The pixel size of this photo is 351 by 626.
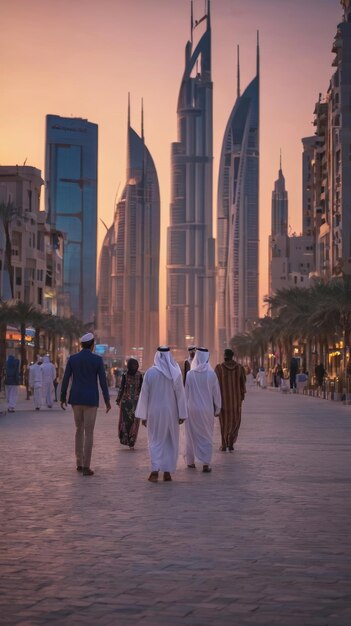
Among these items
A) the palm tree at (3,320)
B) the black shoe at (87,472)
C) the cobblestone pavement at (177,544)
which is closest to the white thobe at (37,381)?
the cobblestone pavement at (177,544)

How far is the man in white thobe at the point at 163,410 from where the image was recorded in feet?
47.1

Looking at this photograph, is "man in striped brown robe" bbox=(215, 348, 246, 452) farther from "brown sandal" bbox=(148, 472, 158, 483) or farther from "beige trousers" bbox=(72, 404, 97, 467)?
"brown sandal" bbox=(148, 472, 158, 483)

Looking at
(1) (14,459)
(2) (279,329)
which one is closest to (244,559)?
(1) (14,459)

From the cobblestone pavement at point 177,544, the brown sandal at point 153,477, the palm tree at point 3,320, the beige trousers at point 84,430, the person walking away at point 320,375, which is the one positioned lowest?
the cobblestone pavement at point 177,544

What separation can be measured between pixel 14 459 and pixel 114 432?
861cm

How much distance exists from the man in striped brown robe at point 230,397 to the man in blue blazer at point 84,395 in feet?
13.3

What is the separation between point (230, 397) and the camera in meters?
19.3

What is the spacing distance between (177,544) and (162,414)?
5812mm

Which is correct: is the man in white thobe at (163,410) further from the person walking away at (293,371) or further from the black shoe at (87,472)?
the person walking away at (293,371)

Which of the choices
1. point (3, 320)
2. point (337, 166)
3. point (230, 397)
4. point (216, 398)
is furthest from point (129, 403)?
point (337, 166)

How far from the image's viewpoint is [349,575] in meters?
7.48

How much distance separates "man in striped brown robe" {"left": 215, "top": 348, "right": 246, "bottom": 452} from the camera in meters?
19.2

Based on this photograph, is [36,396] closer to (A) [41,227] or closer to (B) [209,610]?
(B) [209,610]

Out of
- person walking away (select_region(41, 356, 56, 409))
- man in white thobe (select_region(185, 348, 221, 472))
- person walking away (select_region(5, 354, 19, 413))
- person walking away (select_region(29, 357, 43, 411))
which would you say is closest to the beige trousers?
man in white thobe (select_region(185, 348, 221, 472))
